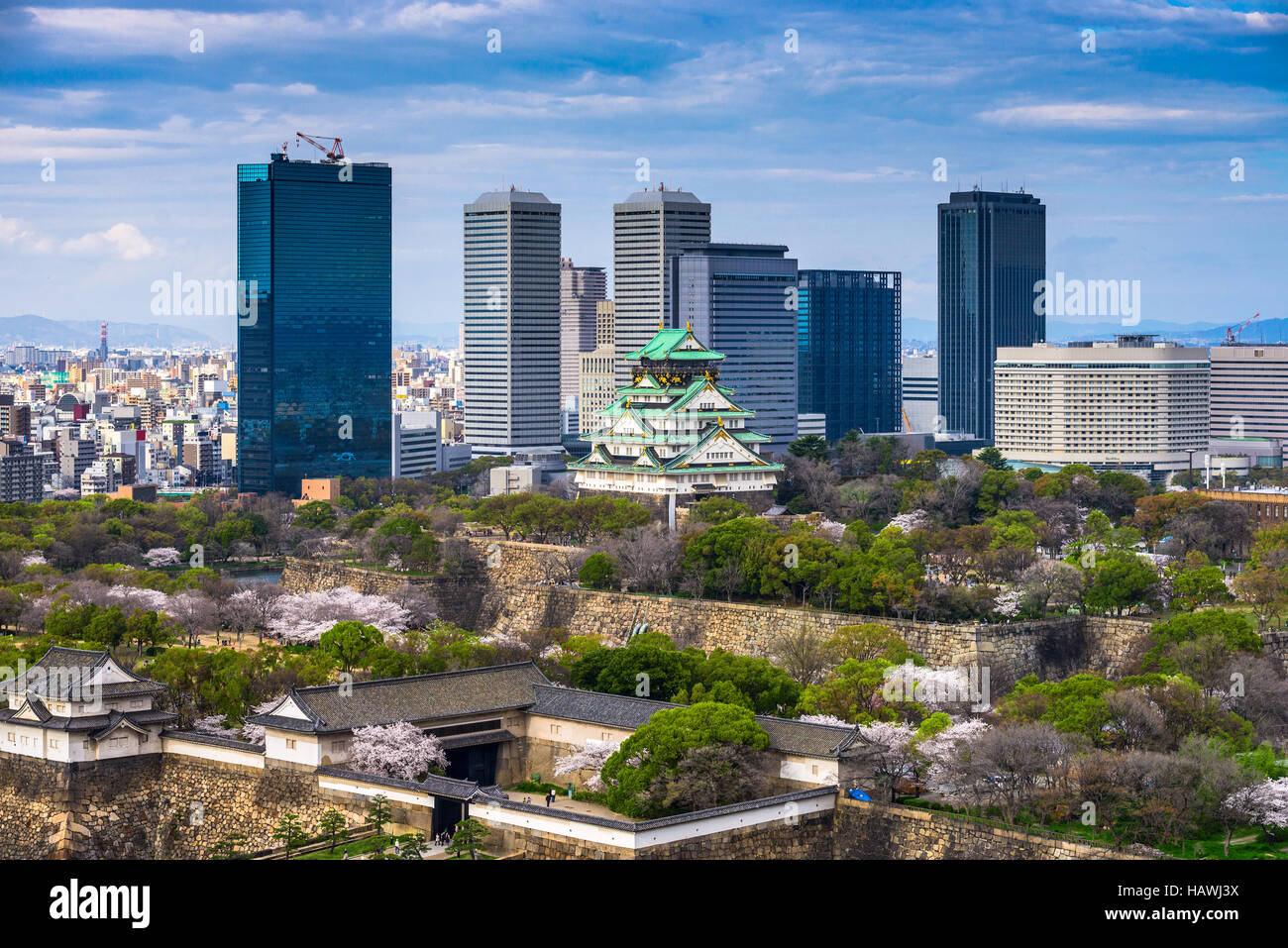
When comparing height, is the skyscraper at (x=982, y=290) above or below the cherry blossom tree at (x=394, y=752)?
above

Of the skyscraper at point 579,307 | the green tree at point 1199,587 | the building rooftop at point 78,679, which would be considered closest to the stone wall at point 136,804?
the building rooftop at point 78,679

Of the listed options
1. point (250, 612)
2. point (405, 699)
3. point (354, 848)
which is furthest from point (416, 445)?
point (354, 848)

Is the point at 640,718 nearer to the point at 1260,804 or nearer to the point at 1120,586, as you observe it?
the point at 1260,804

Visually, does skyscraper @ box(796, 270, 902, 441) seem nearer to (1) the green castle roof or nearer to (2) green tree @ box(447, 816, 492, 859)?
(1) the green castle roof

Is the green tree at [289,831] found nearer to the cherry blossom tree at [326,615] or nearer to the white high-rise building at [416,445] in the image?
the cherry blossom tree at [326,615]

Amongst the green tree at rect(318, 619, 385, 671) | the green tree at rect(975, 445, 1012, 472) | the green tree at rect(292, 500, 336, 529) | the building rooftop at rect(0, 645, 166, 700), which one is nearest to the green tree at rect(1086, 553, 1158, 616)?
the green tree at rect(318, 619, 385, 671)
